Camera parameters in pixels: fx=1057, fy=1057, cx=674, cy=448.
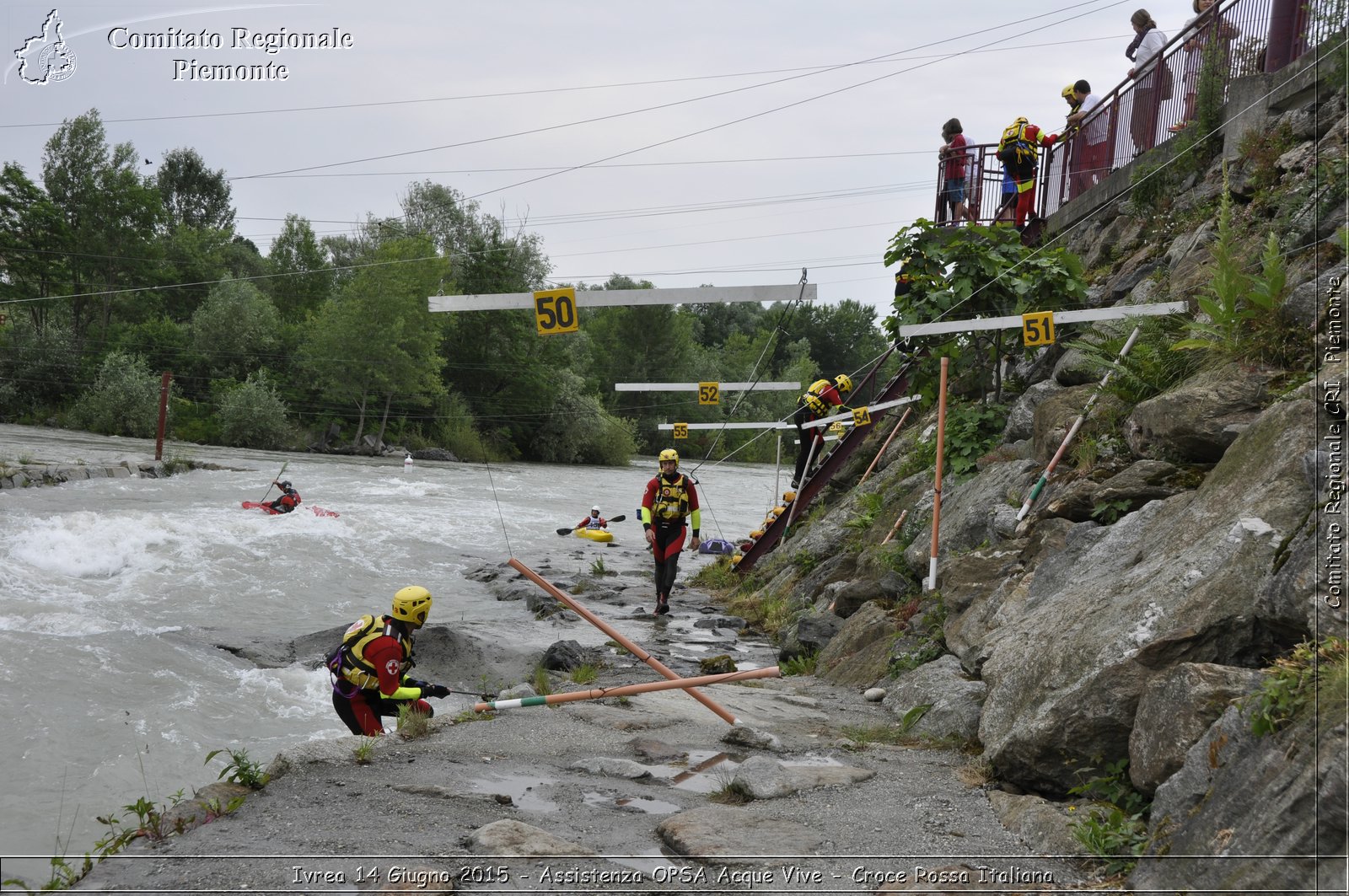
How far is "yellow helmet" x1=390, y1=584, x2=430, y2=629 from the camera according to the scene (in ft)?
24.9

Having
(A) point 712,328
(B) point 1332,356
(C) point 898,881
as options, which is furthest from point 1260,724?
(A) point 712,328

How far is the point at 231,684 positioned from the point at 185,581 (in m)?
5.95

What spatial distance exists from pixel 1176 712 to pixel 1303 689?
30.4 inches

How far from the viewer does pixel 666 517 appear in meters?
13.6

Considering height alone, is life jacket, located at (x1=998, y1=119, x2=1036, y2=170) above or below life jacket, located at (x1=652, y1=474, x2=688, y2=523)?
above

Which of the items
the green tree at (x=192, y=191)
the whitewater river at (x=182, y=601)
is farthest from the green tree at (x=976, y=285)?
the green tree at (x=192, y=191)

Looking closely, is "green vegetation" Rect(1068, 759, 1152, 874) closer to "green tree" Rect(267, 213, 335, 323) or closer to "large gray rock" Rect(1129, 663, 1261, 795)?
"large gray rock" Rect(1129, 663, 1261, 795)

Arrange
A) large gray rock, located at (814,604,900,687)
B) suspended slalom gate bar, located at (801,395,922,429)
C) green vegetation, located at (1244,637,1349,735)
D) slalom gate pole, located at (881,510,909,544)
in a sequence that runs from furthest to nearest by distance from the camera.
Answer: suspended slalom gate bar, located at (801,395,922,429) → slalom gate pole, located at (881,510,909,544) → large gray rock, located at (814,604,900,687) → green vegetation, located at (1244,637,1349,735)

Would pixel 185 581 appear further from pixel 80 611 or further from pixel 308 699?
pixel 308 699

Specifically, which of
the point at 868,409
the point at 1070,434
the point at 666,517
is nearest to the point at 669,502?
the point at 666,517

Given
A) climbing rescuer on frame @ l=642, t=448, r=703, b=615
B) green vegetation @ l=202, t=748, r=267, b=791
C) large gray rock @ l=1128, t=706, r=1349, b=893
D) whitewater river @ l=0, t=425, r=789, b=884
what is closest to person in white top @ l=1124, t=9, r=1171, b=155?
climbing rescuer on frame @ l=642, t=448, r=703, b=615

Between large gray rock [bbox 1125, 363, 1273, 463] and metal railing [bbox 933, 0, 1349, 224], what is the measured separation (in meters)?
4.42

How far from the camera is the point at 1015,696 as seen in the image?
575 centimetres

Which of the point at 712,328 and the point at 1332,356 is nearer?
the point at 1332,356
